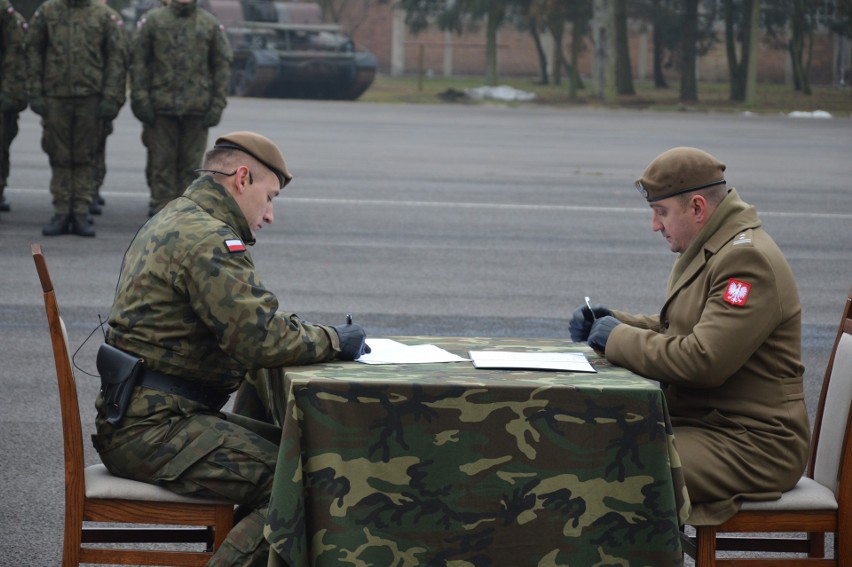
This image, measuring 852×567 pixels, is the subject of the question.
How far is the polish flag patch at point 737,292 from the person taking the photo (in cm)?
412

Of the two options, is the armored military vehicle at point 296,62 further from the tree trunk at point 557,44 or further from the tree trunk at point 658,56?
the tree trunk at point 658,56

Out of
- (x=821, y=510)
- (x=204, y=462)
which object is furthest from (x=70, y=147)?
(x=821, y=510)

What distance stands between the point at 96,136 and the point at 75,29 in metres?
1.03

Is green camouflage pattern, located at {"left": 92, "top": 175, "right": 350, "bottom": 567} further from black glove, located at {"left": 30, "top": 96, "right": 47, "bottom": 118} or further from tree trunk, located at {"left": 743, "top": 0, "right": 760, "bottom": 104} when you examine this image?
tree trunk, located at {"left": 743, "top": 0, "right": 760, "bottom": 104}

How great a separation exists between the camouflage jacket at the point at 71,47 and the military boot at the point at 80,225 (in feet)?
3.73

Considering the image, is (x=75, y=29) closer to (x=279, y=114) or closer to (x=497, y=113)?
(x=279, y=114)

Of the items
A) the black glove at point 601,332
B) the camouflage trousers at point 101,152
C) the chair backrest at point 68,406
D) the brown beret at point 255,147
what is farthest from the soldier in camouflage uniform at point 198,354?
the camouflage trousers at point 101,152

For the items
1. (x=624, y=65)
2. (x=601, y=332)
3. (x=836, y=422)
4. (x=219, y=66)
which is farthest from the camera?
(x=624, y=65)

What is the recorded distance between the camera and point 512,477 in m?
3.85

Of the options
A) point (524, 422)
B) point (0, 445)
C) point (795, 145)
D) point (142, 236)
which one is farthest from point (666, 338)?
point (795, 145)

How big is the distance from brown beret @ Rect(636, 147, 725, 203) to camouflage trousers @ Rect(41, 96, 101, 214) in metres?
9.14

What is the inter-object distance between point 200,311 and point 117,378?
0.32 m

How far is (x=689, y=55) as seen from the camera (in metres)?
47.9

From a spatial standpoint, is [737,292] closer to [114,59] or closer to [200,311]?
[200,311]
